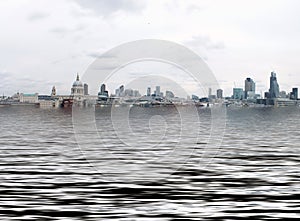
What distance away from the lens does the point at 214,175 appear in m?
41.8

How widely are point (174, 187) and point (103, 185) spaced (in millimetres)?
3908

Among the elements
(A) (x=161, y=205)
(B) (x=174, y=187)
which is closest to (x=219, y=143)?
(B) (x=174, y=187)

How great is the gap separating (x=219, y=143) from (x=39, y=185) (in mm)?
39820

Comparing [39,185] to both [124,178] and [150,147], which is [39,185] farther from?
[150,147]

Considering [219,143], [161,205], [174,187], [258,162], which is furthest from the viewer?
[219,143]

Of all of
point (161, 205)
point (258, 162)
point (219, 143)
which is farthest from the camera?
point (219, 143)

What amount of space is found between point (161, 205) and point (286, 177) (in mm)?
12893

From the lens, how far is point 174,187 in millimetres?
36062

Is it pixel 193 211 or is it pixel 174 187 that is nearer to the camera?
pixel 193 211

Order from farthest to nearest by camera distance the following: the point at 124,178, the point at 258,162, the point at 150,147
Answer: the point at 150,147, the point at 258,162, the point at 124,178

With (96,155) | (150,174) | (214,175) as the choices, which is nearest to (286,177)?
(214,175)

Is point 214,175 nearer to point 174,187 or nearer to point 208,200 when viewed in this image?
point 174,187

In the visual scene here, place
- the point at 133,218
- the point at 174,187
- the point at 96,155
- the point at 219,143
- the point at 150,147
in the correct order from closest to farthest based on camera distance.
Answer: the point at 133,218
the point at 174,187
the point at 96,155
the point at 150,147
the point at 219,143

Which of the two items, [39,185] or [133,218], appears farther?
[39,185]
